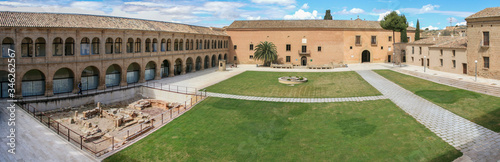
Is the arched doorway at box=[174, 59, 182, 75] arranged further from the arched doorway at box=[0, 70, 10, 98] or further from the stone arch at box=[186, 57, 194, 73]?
the arched doorway at box=[0, 70, 10, 98]

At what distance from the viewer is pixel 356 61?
6203 centimetres

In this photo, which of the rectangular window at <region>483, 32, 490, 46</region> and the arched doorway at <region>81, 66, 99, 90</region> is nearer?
the arched doorway at <region>81, 66, 99, 90</region>

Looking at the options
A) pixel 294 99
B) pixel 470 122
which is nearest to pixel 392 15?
pixel 294 99

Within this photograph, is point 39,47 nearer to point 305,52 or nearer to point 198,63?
point 198,63

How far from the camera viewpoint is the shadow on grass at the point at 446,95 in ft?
88.1

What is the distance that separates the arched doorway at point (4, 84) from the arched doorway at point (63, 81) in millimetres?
3642

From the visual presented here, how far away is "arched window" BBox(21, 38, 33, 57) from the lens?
28047mm

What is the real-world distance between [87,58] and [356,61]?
4899cm

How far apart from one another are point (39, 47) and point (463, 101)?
127 feet

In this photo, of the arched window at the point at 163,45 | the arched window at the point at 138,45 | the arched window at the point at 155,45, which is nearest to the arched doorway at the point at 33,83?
the arched window at the point at 138,45

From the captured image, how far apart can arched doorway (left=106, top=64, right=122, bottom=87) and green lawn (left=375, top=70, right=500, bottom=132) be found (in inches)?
1297

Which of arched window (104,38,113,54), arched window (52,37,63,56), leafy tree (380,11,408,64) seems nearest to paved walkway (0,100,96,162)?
arched window (52,37,63,56)

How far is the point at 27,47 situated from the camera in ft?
92.8

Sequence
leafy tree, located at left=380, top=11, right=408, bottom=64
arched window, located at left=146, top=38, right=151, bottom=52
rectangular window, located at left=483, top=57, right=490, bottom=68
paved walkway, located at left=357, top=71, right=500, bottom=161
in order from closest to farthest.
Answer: paved walkway, located at left=357, top=71, right=500, bottom=161, rectangular window, located at left=483, top=57, right=490, bottom=68, arched window, located at left=146, top=38, right=151, bottom=52, leafy tree, located at left=380, top=11, right=408, bottom=64
